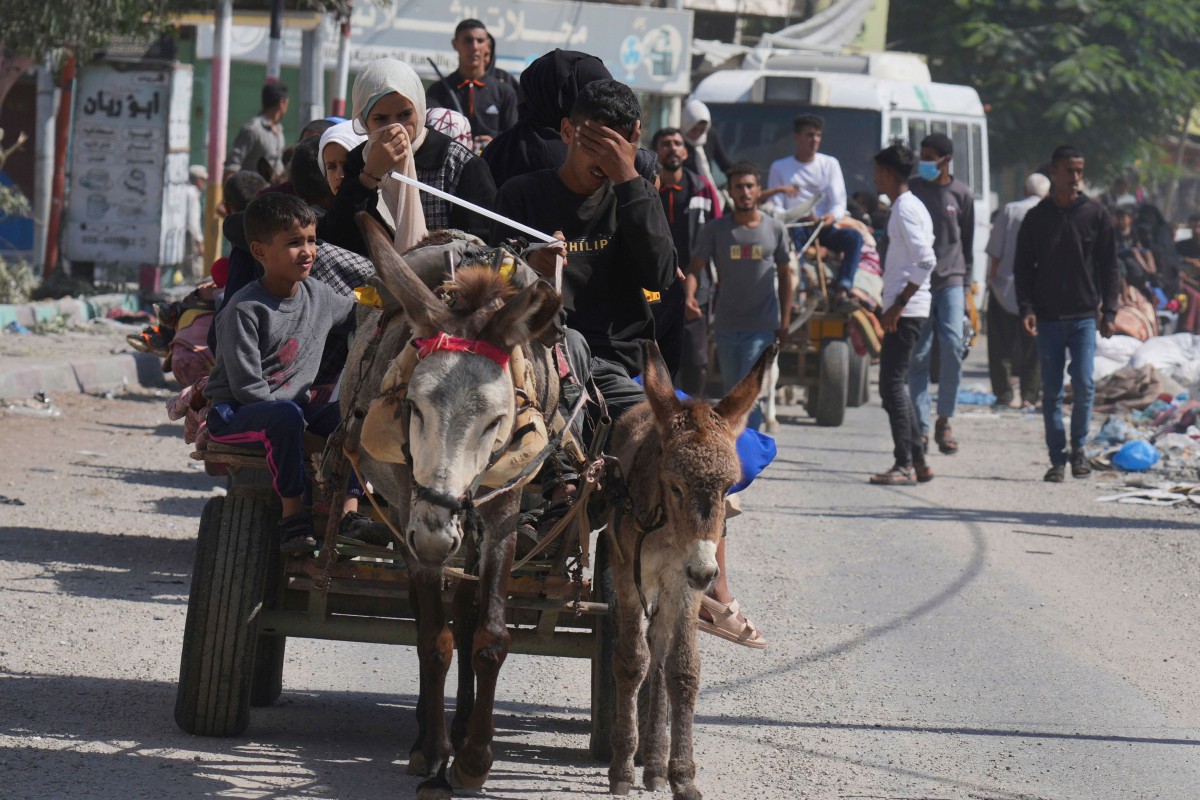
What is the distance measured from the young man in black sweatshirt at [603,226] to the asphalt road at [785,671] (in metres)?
1.30

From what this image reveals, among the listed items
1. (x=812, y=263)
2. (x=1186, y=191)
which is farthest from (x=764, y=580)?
(x=1186, y=191)

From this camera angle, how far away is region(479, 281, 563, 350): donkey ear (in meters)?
4.48

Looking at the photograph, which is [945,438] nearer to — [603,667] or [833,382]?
[833,382]

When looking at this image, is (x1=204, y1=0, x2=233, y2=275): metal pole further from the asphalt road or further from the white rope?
the white rope

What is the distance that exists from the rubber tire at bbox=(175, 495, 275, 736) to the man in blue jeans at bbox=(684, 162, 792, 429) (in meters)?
6.87

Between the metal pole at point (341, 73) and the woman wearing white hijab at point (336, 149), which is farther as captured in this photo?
the metal pole at point (341, 73)

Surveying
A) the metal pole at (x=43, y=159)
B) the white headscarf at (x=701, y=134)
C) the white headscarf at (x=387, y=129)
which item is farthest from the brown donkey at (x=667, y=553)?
the metal pole at (x=43, y=159)

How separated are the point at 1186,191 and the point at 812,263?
46.5 metres

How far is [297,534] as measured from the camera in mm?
5426

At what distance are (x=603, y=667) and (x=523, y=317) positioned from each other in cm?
134

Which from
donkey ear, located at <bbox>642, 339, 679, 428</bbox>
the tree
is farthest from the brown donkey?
the tree

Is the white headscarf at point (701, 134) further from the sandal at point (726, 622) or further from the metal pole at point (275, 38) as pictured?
the sandal at point (726, 622)

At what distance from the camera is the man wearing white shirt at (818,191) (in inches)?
607

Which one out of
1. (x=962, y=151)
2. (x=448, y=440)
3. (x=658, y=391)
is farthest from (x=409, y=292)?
(x=962, y=151)
